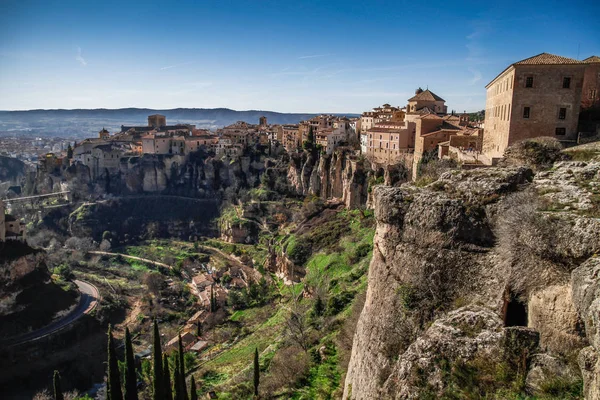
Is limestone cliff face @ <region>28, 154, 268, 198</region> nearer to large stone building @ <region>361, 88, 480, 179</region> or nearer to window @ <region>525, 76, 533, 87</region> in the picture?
large stone building @ <region>361, 88, 480, 179</region>

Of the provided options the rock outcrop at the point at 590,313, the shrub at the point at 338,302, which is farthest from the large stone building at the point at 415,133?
the rock outcrop at the point at 590,313

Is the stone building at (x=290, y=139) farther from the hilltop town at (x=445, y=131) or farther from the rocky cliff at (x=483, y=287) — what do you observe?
the rocky cliff at (x=483, y=287)

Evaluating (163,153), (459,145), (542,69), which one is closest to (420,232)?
(542,69)

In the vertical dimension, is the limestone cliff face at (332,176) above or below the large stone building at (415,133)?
below

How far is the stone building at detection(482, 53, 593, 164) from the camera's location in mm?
19422

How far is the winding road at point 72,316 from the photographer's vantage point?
36.3 meters

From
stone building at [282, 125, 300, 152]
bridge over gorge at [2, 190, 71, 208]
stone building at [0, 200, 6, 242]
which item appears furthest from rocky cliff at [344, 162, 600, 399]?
bridge over gorge at [2, 190, 71, 208]

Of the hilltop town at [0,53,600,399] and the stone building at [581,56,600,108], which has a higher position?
the stone building at [581,56,600,108]

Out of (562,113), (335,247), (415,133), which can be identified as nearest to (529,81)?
(562,113)

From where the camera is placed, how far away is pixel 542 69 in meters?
19.6

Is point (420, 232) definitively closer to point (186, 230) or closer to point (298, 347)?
point (298, 347)

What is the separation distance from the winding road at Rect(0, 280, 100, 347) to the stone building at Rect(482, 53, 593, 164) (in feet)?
121

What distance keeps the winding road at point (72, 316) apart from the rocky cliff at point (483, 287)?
110 feet

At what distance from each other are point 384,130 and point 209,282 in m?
23.0
